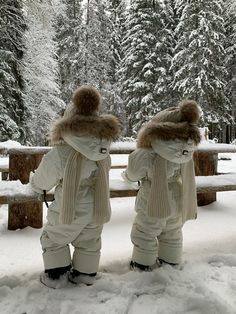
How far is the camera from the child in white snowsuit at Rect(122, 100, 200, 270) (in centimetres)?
331

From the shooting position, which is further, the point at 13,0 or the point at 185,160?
the point at 13,0

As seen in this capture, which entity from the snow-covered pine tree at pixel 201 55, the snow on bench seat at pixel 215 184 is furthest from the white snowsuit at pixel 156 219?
the snow-covered pine tree at pixel 201 55

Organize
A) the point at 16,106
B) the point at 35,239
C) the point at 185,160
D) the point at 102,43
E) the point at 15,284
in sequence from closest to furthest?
the point at 15,284
the point at 185,160
the point at 35,239
the point at 16,106
the point at 102,43

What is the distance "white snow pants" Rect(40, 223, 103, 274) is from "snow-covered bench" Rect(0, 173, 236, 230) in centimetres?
45

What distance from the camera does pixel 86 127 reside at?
9.79ft

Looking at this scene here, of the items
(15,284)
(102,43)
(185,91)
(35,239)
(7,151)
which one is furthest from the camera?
(102,43)

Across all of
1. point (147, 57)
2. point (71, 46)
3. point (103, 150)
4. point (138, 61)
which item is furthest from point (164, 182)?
point (71, 46)

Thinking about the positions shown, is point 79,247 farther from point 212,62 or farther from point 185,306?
point 212,62

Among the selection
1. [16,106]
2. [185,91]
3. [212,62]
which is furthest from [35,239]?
[212,62]

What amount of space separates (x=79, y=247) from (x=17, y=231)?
1771 mm

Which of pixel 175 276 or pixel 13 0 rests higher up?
pixel 13 0

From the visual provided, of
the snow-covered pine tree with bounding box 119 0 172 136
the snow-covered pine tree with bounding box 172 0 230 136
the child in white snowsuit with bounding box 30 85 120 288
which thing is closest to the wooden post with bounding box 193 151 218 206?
the child in white snowsuit with bounding box 30 85 120 288

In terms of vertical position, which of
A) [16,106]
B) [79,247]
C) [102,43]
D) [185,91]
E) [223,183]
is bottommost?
[79,247]

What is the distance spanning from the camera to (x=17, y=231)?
15.4ft
